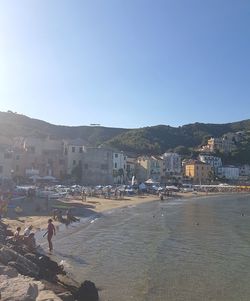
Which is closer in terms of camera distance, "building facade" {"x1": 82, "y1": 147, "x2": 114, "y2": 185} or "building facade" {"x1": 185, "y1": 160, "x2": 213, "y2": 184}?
"building facade" {"x1": 82, "y1": 147, "x2": 114, "y2": 185}

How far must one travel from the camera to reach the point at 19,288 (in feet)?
45.8

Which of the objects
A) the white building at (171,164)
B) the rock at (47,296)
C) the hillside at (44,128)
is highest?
the hillside at (44,128)

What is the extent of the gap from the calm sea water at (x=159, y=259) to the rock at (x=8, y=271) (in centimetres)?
336

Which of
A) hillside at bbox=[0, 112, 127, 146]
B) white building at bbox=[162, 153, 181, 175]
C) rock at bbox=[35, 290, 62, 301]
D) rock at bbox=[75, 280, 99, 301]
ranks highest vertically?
→ hillside at bbox=[0, 112, 127, 146]

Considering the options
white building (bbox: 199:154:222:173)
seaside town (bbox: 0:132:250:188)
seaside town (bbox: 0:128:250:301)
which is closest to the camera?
seaside town (bbox: 0:128:250:301)

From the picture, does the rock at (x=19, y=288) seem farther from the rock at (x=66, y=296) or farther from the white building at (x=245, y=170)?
the white building at (x=245, y=170)

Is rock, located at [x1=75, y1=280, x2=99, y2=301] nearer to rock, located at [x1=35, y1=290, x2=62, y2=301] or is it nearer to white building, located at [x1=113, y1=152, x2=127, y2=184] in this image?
rock, located at [x1=35, y1=290, x2=62, y2=301]

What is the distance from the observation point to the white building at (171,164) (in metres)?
134

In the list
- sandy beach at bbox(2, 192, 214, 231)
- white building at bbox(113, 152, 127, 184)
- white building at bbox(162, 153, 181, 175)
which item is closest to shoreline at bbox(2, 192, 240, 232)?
sandy beach at bbox(2, 192, 214, 231)

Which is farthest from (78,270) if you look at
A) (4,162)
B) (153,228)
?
(4,162)

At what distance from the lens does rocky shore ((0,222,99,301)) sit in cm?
1361

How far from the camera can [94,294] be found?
52.6ft

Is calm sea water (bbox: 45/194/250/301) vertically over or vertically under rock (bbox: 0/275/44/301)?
under

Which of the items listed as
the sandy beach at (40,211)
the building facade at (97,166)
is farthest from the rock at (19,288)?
the building facade at (97,166)
